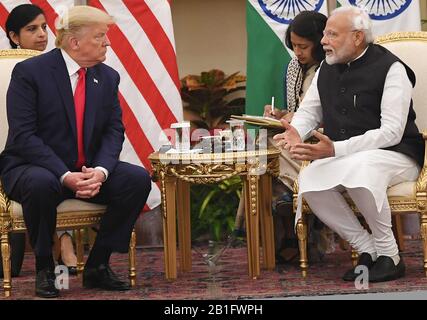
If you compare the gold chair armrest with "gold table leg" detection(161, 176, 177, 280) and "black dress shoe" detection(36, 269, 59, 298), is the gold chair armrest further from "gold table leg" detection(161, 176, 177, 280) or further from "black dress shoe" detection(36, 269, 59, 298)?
"black dress shoe" detection(36, 269, 59, 298)

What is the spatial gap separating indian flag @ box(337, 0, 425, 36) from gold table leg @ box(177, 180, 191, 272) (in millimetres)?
1952

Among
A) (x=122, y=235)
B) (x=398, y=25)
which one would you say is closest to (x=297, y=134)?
(x=122, y=235)

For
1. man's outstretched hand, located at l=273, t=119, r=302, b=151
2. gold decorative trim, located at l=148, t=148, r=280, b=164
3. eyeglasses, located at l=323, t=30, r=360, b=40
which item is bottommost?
gold decorative trim, located at l=148, t=148, r=280, b=164

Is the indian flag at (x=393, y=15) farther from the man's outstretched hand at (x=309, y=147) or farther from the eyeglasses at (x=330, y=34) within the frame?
the man's outstretched hand at (x=309, y=147)

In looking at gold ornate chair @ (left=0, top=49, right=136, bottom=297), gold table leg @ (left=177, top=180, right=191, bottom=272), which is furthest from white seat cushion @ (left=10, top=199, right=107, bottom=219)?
gold table leg @ (left=177, top=180, right=191, bottom=272)

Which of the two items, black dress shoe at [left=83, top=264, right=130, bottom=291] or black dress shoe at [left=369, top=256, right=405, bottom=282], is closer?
black dress shoe at [left=369, top=256, right=405, bottom=282]

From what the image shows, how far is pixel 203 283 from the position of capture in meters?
6.43

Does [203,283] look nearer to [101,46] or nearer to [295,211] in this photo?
[295,211]

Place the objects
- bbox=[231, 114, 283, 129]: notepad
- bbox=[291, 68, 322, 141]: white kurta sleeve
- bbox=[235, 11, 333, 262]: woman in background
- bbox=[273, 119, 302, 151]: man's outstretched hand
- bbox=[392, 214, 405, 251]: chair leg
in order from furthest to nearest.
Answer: bbox=[392, 214, 405, 251]: chair leg, bbox=[235, 11, 333, 262]: woman in background, bbox=[291, 68, 322, 141]: white kurta sleeve, bbox=[231, 114, 283, 129]: notepad, bbox=[273, 119, 302, 151]: man's outstretched hand

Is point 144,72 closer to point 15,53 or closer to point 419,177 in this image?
point 15,53

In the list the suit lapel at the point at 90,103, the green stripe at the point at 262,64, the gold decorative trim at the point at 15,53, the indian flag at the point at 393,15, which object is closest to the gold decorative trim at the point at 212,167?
the suit lapel at the point at 90,103

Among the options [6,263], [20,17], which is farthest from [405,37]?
[6,263]

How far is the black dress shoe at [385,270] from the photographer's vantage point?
20.1ft

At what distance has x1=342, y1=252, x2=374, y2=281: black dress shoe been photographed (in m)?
6.23
